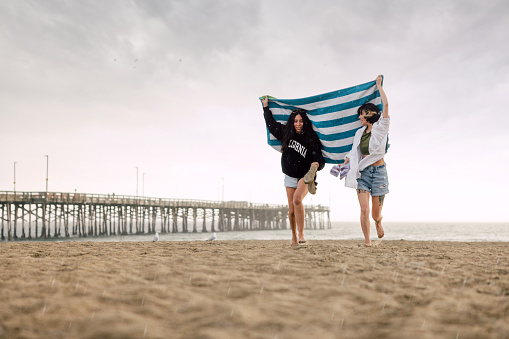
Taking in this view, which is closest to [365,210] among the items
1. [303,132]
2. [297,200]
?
[297,200]

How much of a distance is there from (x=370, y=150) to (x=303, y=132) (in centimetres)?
108

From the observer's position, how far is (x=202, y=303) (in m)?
2.33

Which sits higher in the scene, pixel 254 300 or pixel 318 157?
pixel 318 157

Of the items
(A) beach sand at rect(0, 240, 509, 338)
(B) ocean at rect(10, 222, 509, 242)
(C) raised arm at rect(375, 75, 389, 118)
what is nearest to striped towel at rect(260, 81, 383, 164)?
(C) raised arm at rect(375, 75, 389, 118)

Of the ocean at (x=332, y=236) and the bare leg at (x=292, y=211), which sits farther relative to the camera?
→ the ocean at (x=332, y=236)

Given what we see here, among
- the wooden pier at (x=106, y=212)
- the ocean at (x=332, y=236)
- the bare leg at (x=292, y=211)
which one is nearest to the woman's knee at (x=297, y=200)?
the bare leg at (x=292, y=211)

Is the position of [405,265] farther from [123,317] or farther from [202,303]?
[123,317]

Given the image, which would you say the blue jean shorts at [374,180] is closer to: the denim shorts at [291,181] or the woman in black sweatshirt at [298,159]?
the woman in black sweatshirt at [298,159]

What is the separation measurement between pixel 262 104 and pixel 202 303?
4.65m

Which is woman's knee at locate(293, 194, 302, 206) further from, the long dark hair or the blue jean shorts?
the blue jean shorts

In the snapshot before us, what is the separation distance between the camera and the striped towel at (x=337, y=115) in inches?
237

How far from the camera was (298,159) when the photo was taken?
5.76 metres

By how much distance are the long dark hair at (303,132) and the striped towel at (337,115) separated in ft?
0.60

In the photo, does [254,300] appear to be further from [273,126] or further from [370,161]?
[273,126]
